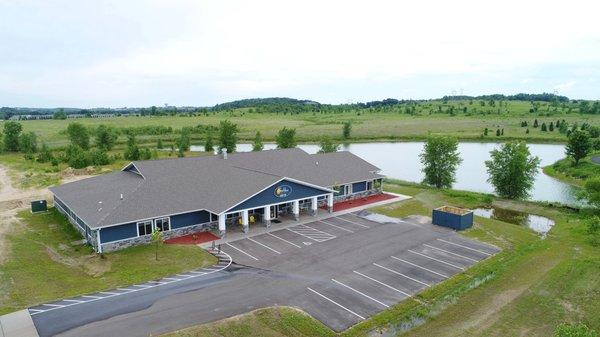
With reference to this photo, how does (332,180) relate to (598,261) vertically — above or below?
above

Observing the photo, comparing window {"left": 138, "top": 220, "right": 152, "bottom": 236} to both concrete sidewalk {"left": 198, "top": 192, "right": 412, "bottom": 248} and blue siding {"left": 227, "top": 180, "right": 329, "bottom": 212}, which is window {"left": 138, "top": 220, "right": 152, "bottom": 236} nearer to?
concrete sidewalk {"left": 198, "top": 192, "right": 412, "bottom": 248}

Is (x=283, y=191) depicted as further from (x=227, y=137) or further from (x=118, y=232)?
(x=227, y=137)

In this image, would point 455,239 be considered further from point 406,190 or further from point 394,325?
point 406,190

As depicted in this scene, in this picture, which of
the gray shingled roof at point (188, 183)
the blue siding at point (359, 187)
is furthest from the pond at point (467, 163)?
the gray shingled roof at point (188, 183)

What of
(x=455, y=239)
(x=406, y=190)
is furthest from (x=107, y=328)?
(x=406, y=190)

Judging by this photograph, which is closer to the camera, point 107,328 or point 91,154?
point 107,328

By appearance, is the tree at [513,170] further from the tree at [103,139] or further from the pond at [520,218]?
the tree at [103,139]


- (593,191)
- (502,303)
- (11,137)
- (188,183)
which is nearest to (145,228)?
(188,183)
